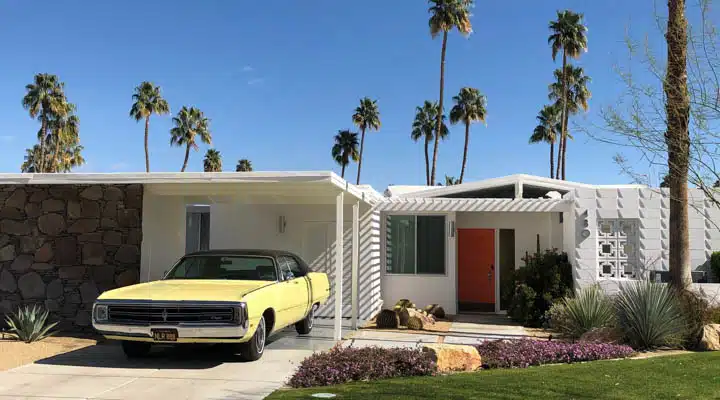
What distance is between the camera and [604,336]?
31.5ft

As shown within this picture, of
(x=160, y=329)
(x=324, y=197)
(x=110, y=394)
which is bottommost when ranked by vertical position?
(x=110, y=394)

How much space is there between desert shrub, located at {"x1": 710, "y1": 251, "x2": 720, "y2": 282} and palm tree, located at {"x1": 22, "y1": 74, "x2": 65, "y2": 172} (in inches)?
1440

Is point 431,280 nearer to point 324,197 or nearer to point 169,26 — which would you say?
point 324,197

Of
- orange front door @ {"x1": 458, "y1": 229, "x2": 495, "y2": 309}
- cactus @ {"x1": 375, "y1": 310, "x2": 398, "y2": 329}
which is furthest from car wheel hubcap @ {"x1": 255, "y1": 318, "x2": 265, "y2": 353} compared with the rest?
orange front door @ {"x1": 458, "y1": 229, "x2": 495, "y2": 309}

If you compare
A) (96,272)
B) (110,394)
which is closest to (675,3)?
(110,394)

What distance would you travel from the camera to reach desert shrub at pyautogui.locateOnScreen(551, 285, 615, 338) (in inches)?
403

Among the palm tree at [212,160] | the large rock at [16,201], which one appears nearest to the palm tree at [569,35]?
the large rock at [16,201]

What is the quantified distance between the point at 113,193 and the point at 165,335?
184 inches

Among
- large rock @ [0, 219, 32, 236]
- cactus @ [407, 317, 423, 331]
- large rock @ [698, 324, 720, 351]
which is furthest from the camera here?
cactus @ [407, 317, 423, 331]

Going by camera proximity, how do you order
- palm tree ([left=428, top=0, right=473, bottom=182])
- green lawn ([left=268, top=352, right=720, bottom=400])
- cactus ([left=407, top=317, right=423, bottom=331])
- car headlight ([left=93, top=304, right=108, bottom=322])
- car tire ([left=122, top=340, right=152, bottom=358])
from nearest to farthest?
green lawn ([left=268, top=352, right=720, bottom=400]) < car headlight ([left=93, top=304, right=108, bottom=322]) < car tire ([left=122, top=340, right=152, bottom=358]) < cactus ([left=407, top=317, right=423, bottom=331]) < palm tree ([left=428, top=0, right=473, bottom=182])

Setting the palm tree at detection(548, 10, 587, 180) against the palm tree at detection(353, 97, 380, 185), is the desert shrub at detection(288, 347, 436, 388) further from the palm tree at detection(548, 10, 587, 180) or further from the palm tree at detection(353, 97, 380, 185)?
the palm tree at detection(353, 97, 380, 185)

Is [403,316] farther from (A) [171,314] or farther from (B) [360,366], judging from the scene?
(A) [171,314]

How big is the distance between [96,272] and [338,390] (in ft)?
22.0

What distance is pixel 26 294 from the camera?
36.3ft
